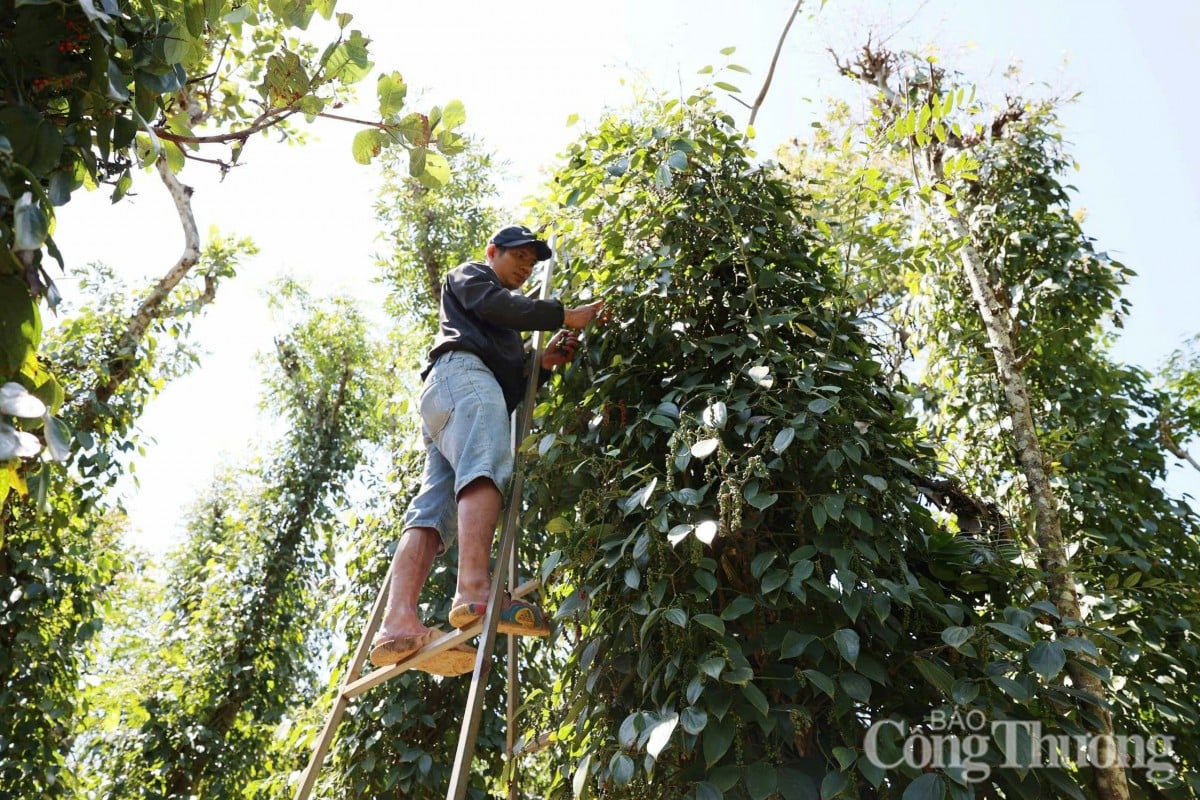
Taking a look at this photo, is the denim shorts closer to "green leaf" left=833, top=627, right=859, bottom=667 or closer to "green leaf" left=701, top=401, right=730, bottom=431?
"green leaf" left=701, top=401, right=730, bottom=431

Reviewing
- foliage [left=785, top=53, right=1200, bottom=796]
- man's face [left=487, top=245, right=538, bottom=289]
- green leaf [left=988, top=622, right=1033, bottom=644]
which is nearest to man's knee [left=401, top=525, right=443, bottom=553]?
man's face [left=487, top=245, right=538, bottom=289]

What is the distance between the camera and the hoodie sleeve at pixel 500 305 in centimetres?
256

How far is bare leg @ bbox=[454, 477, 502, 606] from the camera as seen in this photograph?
2.29 metres

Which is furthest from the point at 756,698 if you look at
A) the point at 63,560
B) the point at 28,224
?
the point at 63,560

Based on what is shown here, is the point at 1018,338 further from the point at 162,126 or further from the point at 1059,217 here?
the point at 162,126

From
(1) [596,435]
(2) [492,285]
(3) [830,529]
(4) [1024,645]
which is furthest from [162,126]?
(4) [1024,645]

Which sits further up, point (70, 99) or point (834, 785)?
point (70, 99)

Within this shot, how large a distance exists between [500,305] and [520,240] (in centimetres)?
41

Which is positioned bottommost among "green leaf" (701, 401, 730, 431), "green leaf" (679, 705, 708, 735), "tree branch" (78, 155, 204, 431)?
"green leaf" (679, 705, 708, 735)

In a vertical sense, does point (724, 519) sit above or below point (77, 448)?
below

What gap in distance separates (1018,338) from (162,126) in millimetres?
4096

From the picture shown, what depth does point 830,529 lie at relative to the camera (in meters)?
1.98

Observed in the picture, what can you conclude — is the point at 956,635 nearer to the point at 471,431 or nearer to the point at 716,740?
the point at 716,740

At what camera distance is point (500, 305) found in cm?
259
